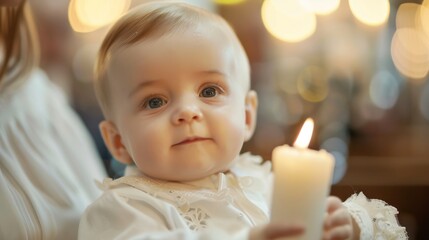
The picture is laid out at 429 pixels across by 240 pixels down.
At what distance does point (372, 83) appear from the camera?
2.03 metres

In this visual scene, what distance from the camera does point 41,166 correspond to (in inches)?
39.7

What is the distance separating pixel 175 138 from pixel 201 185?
9 centimetres

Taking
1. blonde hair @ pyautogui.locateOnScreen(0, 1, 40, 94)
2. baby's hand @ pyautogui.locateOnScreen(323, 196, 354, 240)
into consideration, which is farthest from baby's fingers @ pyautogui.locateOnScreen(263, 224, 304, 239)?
blonde hair @ pyautogui.locateOnScreen(0, 1, 40, 94)

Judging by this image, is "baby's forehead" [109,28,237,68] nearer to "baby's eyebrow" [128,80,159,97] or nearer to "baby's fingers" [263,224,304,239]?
"baby's eyebrow" [128,80,159,97]

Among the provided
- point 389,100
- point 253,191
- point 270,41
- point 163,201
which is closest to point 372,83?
point 389,100

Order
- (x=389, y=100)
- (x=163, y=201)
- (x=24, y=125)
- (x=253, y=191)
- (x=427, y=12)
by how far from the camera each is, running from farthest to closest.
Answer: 1. (x=389, y=100)
2. (x=427, y=12)
3. (x=24, y=125)
4. (x=253, y=191)
5. (x=163, y=201)

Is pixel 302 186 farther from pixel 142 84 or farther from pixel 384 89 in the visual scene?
pixel 384 89

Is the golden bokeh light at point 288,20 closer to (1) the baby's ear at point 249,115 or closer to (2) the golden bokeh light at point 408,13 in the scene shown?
(2) the golden bokeh light at point 408,13

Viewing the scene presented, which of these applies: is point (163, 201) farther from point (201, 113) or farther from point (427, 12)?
point (427, 12)

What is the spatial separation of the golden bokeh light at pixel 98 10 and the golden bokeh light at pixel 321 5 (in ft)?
1.76

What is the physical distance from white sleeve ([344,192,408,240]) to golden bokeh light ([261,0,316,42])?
1.14 meters

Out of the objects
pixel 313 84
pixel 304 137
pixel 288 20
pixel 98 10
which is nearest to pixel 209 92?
pixel 304 137

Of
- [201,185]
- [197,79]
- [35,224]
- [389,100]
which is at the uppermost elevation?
[389,100]

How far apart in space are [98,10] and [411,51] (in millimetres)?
916
